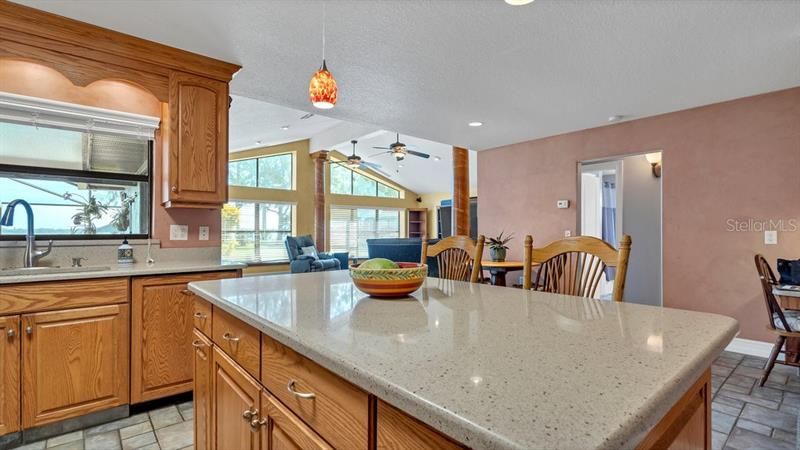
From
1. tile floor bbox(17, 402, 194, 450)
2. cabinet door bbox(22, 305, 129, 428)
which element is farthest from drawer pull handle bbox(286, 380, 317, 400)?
cabinet door bbox(22, 305, 129, 428)

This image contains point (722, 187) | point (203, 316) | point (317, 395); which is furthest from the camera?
point (722, 187)

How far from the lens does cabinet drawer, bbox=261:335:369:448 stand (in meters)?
0.67

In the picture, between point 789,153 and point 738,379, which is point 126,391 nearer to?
point 738,379

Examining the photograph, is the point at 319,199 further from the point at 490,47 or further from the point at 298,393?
the point at 298,393

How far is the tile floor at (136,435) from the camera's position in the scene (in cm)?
192

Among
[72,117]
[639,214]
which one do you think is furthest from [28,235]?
[639,214]

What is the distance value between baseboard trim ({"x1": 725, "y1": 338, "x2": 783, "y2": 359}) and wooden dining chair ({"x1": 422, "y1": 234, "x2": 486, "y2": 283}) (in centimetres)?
305

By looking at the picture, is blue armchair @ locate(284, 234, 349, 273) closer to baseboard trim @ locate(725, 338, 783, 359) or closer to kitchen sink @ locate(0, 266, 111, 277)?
kitchen sink @ locate(0, 266, 111, 277)

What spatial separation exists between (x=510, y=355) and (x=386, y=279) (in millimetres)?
572

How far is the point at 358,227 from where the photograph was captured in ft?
36.7

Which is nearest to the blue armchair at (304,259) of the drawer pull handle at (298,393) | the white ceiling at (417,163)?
the white ceiling at (417,163)

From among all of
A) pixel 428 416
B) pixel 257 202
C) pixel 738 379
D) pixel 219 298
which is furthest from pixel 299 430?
pixel 257 202

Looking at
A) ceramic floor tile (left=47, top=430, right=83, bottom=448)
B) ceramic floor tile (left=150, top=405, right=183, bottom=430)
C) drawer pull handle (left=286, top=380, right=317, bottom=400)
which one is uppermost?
drawer pull handle (left=286, top=380, right=317, bottom=400)
